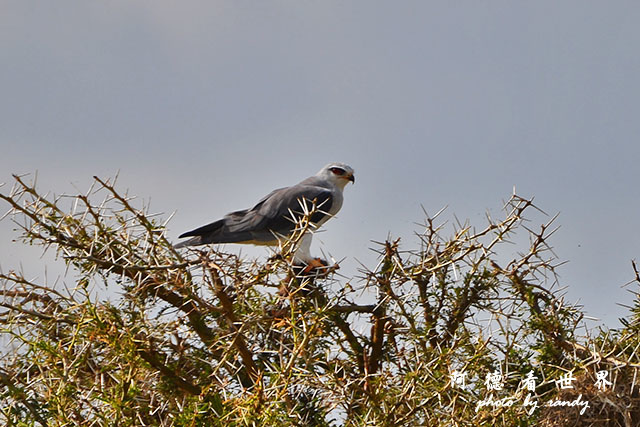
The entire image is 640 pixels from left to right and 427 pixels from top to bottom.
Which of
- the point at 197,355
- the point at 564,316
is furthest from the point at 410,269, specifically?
the point at 197,355

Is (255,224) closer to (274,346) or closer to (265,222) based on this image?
(265,222)

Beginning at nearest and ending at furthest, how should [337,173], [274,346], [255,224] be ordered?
[274,346]
[255,224]
[337,173]

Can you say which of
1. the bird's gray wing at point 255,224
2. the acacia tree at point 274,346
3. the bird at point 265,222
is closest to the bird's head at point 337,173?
the bird at point 265,222

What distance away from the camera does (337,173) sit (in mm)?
4824

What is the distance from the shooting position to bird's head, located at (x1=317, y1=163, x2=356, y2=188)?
4793 mm

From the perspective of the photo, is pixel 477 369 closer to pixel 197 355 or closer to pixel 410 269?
pixel 410 269

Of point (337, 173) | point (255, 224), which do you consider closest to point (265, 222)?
point (255, 224)

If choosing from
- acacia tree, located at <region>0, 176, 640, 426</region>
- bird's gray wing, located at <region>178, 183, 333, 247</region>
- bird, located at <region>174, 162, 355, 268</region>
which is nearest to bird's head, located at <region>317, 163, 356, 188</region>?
bird, located at <region>174, 162, 355, 268</region>

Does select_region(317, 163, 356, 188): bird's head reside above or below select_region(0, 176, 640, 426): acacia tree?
above

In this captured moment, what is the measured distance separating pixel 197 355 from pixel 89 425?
2.18 feet

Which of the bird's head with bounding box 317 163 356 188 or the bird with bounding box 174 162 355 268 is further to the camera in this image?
the bird's head with bounding box 317 163 356 188

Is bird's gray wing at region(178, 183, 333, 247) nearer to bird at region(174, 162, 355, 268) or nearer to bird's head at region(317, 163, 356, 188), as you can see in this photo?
bird at region(174, 162, 355, 268)

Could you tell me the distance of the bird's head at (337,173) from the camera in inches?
189

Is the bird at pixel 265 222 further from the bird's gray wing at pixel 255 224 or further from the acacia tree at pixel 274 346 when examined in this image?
the acacia tree at pixel 274 346
